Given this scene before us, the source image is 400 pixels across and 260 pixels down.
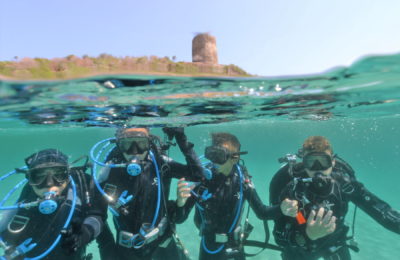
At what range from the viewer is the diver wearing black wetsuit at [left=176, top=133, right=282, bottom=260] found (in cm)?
570

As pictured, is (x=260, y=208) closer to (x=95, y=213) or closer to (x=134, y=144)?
(x=134, y=144)

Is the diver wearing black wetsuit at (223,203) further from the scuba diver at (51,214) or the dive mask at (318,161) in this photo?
the scuba diver at (51,214)

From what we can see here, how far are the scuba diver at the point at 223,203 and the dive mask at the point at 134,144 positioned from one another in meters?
1.55

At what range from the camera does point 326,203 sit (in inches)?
196

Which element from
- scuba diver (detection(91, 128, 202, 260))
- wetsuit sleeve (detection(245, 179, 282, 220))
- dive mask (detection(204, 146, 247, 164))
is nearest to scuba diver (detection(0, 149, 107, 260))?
scuba diver (detection(91, 128, 202, 260))

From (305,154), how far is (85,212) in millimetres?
5025

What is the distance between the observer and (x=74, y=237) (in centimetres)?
394

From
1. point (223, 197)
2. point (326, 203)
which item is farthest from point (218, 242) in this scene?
point (326, 203)

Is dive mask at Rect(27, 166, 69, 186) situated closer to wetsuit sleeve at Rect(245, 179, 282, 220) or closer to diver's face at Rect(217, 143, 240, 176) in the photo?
diver's face at Rect(217, 143, 240, 176)

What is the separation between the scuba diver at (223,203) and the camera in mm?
5688

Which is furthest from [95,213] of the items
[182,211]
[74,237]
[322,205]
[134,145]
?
[322,205]

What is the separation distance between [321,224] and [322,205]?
682mm

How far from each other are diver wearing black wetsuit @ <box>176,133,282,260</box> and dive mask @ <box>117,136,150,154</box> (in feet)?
5.24

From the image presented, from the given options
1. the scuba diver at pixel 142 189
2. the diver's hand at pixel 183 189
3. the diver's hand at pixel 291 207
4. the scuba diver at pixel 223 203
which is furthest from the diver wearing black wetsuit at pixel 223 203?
the diver's hand at pixel 291 207
